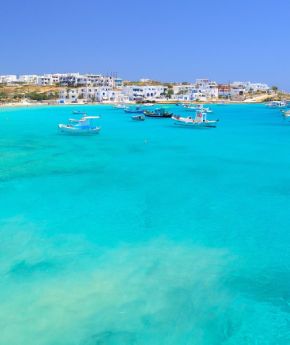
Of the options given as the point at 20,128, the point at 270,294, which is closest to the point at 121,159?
the point at 270,294

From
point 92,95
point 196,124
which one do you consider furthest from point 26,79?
point 196,124

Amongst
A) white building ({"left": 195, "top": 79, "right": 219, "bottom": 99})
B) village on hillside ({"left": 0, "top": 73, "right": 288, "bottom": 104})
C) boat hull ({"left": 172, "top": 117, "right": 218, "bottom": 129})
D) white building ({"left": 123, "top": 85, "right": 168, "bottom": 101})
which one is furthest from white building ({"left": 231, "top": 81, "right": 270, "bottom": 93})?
boat hull ({"left": 172, "top": 117, "right": 218, "bottom": 129})

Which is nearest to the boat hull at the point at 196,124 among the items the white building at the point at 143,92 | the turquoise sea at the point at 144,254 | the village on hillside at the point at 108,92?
the turquoise sea at the point at 144,254

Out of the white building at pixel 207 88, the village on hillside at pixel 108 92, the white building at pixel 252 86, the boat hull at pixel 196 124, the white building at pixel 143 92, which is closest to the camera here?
the boat hull at pixel 196 124

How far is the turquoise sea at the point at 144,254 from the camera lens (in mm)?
9250

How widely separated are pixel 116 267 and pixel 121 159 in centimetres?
1837

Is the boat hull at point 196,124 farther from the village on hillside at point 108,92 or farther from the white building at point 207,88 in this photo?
the white building at point 207,88

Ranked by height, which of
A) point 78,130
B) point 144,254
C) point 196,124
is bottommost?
point 144,254

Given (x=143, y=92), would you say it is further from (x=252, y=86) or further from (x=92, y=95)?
(x=252, y=86)

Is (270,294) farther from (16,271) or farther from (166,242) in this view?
(16,271)

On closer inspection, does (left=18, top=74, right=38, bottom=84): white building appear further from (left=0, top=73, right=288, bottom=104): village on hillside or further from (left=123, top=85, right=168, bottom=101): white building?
(left=123, top=85, right=168, bottom=101): white building

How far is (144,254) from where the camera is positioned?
Answer: 510 inches

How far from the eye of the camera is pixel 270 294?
10484 mm

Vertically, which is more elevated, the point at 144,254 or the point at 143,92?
the point at 143,92
